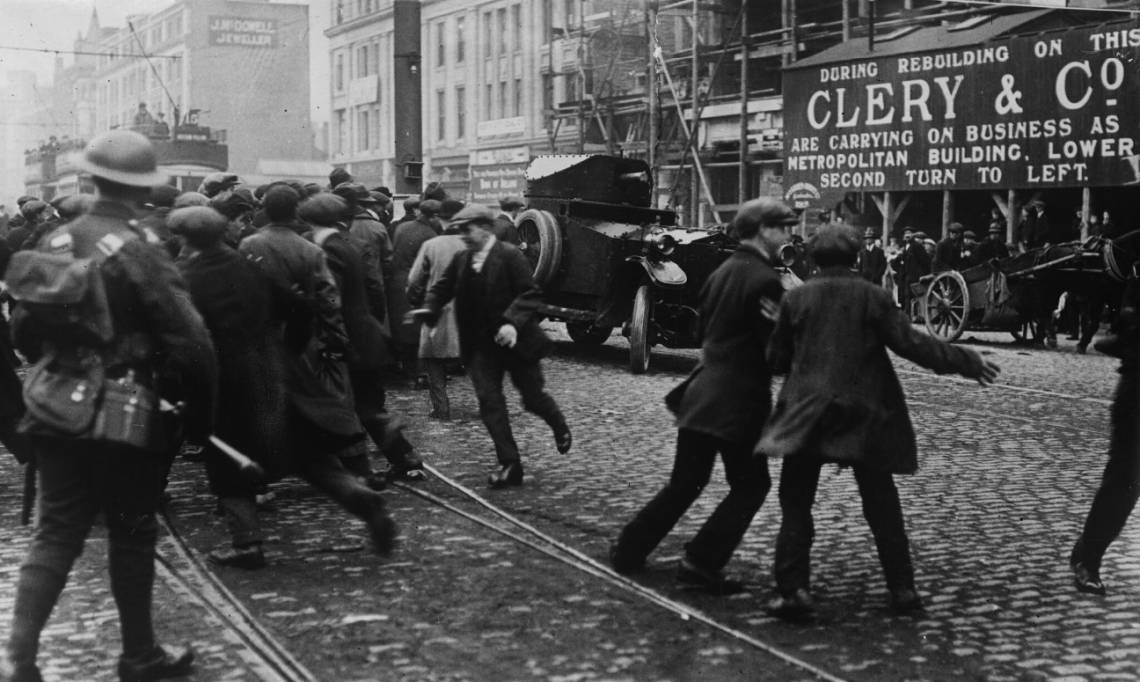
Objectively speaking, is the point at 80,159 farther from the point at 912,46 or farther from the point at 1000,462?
the point at 912,46

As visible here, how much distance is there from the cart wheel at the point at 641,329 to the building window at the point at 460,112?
42.5 meters

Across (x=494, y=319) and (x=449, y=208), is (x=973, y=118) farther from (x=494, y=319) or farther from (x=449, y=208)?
(x=494, y=319)

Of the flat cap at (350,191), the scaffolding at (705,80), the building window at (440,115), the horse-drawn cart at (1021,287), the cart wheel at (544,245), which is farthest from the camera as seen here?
the building window at (440,115)

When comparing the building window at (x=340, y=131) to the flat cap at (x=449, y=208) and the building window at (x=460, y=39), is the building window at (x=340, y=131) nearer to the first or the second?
the building window at (x=460, y=39)

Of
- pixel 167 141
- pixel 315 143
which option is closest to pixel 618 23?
pixel 167 141

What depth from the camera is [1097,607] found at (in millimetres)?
6008

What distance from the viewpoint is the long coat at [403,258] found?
12859mm

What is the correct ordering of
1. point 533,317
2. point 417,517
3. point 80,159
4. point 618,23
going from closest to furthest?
point 80,159
point 417,517
point 533,317
point 618,23

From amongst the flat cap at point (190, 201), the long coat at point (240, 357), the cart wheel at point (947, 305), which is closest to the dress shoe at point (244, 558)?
the long coat at point (240, 357)

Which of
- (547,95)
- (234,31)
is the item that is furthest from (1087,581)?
(234,31)

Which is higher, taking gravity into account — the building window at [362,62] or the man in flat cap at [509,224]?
the building window at [362,62]

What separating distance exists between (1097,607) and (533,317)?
390 centimetres

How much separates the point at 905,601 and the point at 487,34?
5123 centimetres

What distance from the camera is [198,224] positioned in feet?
21.6
